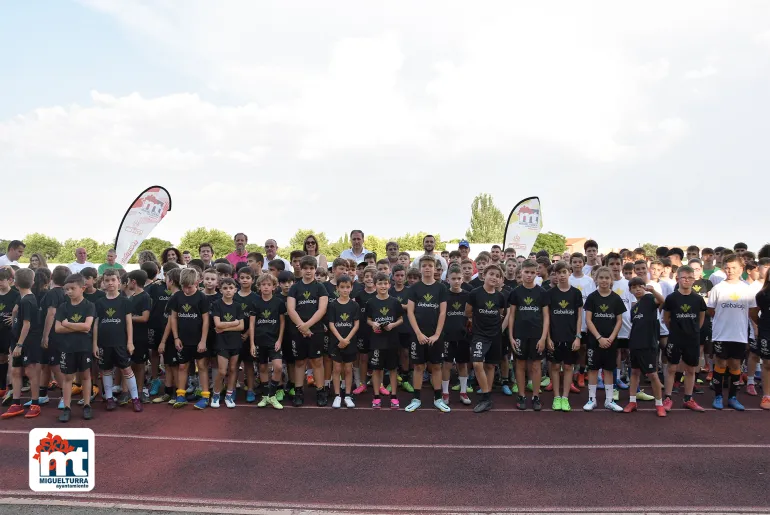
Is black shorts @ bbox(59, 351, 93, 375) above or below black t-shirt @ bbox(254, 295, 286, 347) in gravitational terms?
below

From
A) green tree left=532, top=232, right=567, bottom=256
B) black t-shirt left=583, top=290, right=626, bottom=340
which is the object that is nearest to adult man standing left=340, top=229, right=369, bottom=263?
black t-shirt left=583, top=290, right=626, bottom=340

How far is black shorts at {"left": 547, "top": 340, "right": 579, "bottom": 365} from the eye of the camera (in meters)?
7.27

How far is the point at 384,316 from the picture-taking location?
7.48 metres

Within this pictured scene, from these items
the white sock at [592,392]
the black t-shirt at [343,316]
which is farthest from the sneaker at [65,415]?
the white sock at [592,392]

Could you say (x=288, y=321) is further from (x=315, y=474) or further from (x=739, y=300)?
(x=739, y=300)

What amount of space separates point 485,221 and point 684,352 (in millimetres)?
75218

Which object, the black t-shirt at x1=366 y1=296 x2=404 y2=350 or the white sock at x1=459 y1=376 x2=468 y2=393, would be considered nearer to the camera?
the black t-shirt at x1=366 y1=296 x2=404 y2=350

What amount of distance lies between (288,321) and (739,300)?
21.5ft

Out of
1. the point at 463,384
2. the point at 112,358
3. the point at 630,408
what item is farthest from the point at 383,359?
the point at 112,358

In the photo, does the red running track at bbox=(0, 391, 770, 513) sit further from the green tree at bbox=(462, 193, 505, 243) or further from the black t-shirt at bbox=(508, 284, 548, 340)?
the green tree at bbox=(462, 193, 505, 243)

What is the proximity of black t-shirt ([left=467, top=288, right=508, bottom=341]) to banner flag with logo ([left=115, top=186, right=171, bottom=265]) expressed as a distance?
29.3ft

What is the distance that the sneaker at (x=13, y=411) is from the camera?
6.92 metres

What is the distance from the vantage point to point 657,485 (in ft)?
16.1

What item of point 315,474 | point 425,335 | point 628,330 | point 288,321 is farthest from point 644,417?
point 288,321
